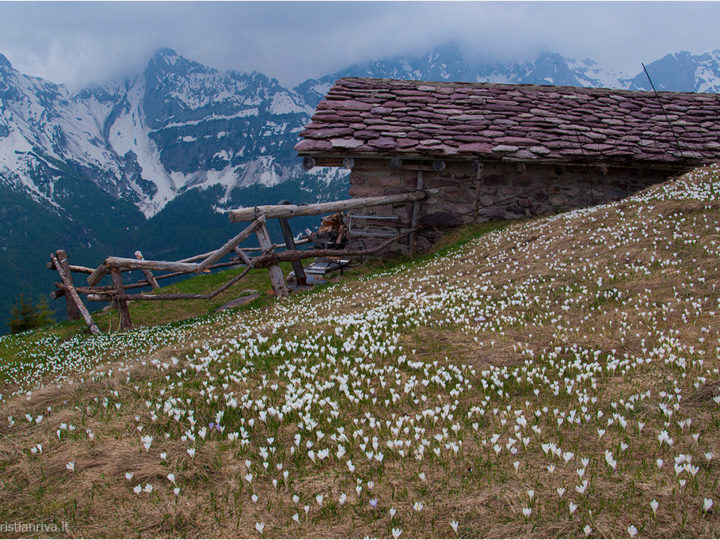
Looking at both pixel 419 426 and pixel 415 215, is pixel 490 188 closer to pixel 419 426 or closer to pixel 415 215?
pixel 415 215

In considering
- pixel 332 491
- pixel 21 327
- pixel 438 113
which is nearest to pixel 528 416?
pixel 332 491

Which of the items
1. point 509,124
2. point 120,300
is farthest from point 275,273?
point 509,124

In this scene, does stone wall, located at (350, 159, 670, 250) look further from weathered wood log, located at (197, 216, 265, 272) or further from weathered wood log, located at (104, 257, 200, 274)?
weathered wood log, located at (104, 257, 200, 274)

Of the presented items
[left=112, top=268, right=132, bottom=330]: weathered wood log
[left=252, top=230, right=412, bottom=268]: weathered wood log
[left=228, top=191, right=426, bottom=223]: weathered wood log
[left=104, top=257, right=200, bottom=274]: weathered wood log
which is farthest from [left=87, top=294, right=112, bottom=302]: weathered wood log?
[left=252, top=230, right=412, bottom=268]: weathered wood log

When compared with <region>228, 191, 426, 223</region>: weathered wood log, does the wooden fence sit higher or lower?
lower

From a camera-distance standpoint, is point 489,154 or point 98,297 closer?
point 489,154

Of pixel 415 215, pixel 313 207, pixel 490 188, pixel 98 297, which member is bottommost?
pixel 98 297

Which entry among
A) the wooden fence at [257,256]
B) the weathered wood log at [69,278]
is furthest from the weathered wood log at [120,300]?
the weathered wood log at [69,278]

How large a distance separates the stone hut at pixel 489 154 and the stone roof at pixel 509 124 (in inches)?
2.1

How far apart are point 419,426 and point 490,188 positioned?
15.4 metres

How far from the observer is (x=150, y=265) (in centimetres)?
1537

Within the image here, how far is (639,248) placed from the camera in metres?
10.1

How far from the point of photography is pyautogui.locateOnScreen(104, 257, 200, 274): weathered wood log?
14539 millimetres

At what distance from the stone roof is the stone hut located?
2.1 inches
